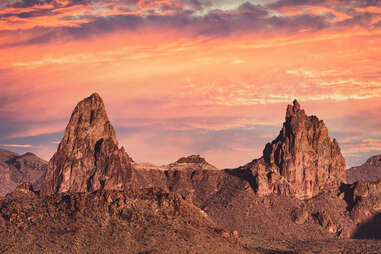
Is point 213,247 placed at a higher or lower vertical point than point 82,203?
lower

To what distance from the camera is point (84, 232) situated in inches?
5891

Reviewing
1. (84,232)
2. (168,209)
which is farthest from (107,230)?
(168,209)

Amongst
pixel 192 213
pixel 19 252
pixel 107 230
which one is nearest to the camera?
pixel 19 252

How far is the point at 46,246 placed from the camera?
14388cm

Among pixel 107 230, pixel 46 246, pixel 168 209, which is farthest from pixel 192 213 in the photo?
pixel 46 246

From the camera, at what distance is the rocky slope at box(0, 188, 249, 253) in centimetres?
14650

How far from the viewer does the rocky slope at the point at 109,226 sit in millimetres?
146500

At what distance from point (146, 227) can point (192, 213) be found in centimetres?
1553

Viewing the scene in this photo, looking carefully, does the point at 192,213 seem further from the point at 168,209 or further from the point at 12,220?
the point at 12,220

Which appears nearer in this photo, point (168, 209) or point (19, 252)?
point (19, 252)

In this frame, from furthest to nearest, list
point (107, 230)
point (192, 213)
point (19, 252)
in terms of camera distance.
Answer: point (192, 213)
point (107, 230)
point (19, 252)

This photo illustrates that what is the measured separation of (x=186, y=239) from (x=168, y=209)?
11.3m

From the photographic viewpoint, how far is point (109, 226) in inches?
6058

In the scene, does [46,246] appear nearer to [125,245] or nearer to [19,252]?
[19,252]
